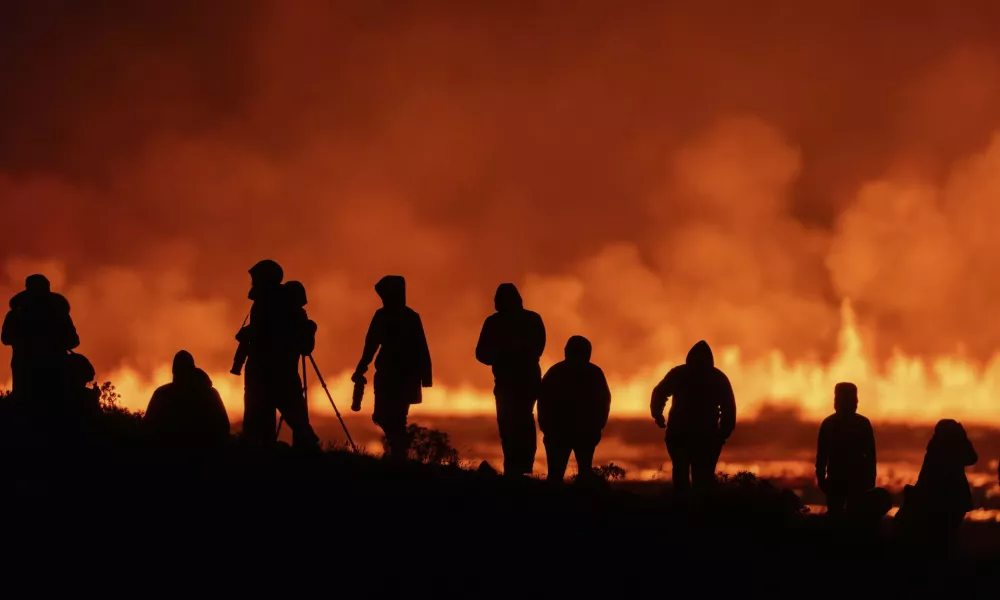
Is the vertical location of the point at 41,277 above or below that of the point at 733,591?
above

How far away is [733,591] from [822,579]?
1.51 m

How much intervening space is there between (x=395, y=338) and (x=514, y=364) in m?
1.77

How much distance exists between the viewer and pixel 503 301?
2277 centimetres

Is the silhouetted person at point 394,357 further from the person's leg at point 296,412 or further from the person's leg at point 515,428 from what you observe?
the person's leg at point 515,428

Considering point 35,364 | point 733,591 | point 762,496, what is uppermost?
point 35,364

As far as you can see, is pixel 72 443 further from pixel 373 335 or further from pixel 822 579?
pixel 822 579

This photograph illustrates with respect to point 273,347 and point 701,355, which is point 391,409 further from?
point 701,355

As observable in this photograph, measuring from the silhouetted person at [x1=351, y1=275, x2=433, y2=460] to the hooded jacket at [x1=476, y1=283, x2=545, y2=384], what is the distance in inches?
38.0

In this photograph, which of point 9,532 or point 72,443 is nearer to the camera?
point 9,532

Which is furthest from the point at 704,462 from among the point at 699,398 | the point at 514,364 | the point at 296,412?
the point at 296,412

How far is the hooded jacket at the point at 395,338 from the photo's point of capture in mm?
22766

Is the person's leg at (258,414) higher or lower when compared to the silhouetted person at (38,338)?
lower

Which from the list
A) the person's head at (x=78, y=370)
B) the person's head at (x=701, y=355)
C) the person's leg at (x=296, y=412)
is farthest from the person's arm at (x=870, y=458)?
the person's head at (x=78, y=370)

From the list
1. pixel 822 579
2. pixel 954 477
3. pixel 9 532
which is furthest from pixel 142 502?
pixel 954 477
